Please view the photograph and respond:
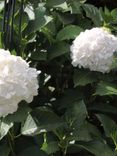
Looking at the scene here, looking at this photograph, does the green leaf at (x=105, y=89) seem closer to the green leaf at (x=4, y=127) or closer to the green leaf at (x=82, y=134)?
the green leaf at (x=82, y=134)

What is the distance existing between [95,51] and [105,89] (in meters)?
0.16

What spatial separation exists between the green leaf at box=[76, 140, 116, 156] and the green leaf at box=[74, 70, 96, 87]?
10.7 inches

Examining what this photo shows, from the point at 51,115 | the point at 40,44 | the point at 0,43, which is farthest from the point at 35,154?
the point at 40,44

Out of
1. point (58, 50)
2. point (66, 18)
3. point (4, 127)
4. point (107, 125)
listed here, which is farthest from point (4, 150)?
point (66, 18)

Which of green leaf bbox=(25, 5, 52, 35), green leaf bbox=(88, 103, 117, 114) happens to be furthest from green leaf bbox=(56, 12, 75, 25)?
green leaf bbox=(88, 103, 117, 114)

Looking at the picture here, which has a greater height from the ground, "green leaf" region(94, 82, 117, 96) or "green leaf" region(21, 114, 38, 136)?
"green leaf" region(21, 114, 38, 136)

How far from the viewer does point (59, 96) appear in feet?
6.15

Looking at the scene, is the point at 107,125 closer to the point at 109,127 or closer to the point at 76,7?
the point at 109,127

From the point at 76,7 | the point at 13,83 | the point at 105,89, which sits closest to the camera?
the point at 13,83

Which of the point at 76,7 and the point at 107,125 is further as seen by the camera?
the point at 76,7

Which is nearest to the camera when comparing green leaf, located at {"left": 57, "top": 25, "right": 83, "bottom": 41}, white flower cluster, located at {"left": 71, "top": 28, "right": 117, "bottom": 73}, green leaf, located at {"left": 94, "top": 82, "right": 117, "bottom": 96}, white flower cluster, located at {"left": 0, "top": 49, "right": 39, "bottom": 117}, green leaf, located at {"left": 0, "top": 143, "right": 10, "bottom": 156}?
white flower cluster, located at {"left": 0, "top": 49, "right": 39, "bottom": 117}

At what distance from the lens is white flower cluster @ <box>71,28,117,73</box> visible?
66.3 inches

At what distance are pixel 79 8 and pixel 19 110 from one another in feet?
2.40

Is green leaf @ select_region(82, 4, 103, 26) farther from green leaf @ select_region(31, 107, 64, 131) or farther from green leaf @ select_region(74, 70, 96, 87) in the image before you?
green leaf @ select_region(31, 107, 64, 131)
